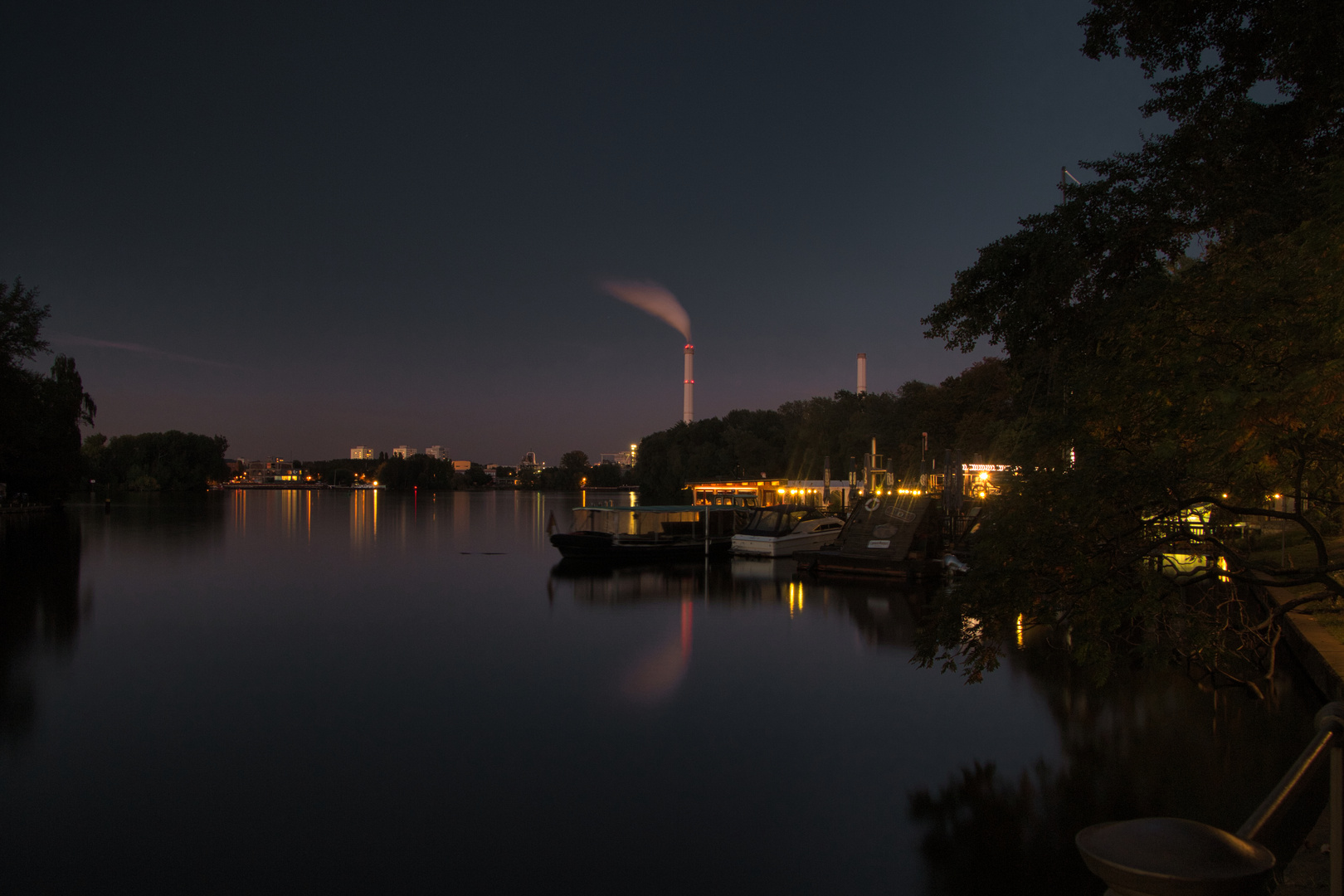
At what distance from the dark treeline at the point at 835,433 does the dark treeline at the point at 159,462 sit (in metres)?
81.1

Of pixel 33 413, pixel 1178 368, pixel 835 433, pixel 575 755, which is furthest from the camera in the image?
pixel 835 433

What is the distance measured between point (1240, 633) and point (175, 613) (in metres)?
23.9

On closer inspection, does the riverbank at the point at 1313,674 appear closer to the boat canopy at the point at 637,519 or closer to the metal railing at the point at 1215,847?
the metal railing at the point at 1215,847

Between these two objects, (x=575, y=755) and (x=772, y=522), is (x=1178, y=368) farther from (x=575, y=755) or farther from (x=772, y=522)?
(x=772, y=522)

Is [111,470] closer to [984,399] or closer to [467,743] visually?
[984,399]

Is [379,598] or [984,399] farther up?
[984,399]

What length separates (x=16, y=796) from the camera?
30.9 ft

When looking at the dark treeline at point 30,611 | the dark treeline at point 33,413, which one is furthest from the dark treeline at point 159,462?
the dark treeline at point 30,611

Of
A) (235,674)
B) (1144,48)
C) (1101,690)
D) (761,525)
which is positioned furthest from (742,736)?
(761,525)

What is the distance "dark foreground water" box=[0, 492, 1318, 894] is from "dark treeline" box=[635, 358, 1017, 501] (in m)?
5.20

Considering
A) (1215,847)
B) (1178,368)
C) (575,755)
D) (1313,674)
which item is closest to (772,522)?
(1313,674)

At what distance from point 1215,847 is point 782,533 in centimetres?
3129

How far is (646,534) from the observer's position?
35.2 m

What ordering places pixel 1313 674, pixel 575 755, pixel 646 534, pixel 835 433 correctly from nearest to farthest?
pixel 575 755, pixel 1313 674, pixel 646 534, pixel 835 433
